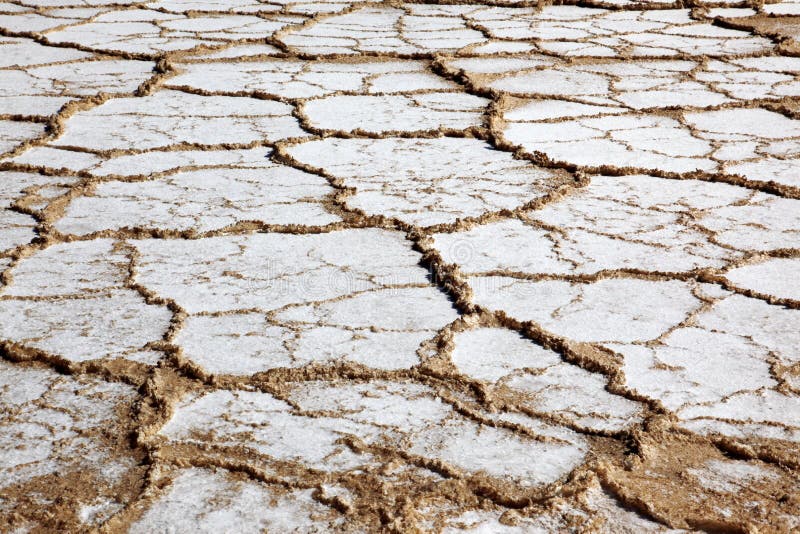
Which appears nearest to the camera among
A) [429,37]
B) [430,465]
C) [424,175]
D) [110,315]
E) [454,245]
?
[430,465]

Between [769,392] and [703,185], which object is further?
[703,185]

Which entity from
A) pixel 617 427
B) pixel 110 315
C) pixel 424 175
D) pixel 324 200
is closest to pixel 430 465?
pixel 617 427

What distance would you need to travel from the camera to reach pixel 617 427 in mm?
2062

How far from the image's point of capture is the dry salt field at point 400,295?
1884 mm

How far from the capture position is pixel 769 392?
7.19ft

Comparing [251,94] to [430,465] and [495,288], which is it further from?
[430,465]

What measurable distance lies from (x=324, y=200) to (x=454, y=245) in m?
0.56

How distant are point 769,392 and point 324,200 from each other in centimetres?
164

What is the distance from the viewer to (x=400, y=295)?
8.86 ft

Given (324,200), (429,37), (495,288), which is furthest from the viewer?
(429,37)

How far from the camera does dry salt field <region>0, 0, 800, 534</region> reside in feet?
6.18

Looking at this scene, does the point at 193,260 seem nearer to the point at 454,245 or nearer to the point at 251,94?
the point at 454,245

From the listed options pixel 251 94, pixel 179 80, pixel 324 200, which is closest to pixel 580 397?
Result: pixel 324 200

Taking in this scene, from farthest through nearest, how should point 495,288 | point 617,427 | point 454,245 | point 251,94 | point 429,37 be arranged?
1. point 429,37
2. point 251,94
3. point 454,245
4. point 495,288
5. point 617,427
